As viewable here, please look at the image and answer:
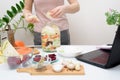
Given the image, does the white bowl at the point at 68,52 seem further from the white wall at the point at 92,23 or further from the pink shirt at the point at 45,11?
the white wall at the point at 92,23

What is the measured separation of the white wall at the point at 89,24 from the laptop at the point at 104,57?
1.02m

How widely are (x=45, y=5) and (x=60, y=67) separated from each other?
2.38ft

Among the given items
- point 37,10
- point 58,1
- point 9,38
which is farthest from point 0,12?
point 9,38

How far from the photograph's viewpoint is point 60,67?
98cm

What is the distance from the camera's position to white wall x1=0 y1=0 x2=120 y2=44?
7.20 feet

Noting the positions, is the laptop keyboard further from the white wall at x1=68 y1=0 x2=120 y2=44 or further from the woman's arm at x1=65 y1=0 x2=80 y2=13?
the white wall at x1=68 y1=0 x2=120 y2=44

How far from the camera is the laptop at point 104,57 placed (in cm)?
95

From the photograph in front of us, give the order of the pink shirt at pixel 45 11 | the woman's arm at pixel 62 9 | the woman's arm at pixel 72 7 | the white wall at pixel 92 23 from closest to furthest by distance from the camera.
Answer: the woman's arm at pixel 62 9 → the woman's arm at pixel 72 7 → the pink shirt at pixel 45 11 → the white wall at pixel 92 23

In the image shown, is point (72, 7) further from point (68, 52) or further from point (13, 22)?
point (13, 22)

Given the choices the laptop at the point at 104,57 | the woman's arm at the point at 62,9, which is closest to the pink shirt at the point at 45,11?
the woman's arm at the point at 62,9

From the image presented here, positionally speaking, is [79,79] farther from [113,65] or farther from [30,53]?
[30,53]

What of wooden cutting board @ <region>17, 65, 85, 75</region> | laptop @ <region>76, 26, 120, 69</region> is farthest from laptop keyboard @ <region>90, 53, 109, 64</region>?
wooden cutting board @ <region>17, 65, 85, 75</region>

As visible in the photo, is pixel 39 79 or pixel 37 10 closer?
A: pixel 39 79

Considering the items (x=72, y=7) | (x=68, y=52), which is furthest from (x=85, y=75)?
(x=72, y=7)
